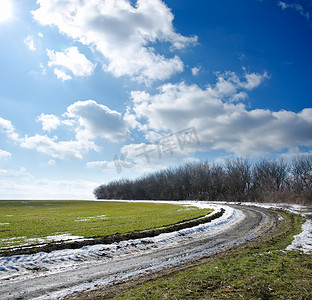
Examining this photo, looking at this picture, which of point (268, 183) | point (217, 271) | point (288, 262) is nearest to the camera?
point (217, 271)

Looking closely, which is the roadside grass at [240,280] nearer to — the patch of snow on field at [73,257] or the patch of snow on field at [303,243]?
the patch of snow on field at [303,243]

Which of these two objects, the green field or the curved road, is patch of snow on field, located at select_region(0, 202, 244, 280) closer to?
the curved road

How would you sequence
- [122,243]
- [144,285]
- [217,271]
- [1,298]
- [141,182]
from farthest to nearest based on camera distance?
[141,182]
[122,243]
[217,271]
[144,285]
[1,298]

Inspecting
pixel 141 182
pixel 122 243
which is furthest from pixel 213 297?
pixel 141 182

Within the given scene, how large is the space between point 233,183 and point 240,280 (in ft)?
228

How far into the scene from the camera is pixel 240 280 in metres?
5.17

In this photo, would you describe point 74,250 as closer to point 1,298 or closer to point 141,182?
point 1,298

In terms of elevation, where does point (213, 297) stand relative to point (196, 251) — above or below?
above

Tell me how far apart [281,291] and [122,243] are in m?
Answer: 6.87

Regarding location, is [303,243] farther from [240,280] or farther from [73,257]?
[73,257]

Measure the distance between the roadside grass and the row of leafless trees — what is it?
3646cm

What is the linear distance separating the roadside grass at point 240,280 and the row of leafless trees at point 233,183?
120 feet

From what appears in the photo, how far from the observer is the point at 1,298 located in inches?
189

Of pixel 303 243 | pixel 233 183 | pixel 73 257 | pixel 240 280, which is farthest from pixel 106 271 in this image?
pixel 233 183
